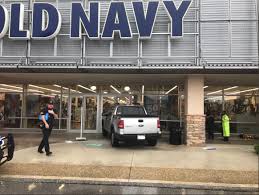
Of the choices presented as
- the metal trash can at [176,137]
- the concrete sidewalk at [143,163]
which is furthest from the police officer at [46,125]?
the metal trash can at [176,137]

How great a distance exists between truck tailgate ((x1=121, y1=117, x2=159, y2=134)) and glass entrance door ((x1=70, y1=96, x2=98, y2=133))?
700cm

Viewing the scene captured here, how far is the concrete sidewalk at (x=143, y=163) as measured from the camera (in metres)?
8.96

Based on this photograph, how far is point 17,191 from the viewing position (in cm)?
801

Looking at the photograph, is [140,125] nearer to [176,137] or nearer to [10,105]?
[176,137]

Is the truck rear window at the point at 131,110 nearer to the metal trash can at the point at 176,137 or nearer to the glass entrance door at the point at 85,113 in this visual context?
the metal trash can at the point at 176,137

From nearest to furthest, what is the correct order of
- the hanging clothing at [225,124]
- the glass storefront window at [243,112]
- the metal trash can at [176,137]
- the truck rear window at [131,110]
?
the truck rear window at [131,110] < the metal trash can at [176,137] < the hanging clothing at [225,124] < the glass storefront window at [243,112]

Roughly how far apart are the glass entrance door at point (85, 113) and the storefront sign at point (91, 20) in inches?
244

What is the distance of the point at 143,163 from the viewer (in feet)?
34.6

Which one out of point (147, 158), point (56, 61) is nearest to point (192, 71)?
point (147, 158)

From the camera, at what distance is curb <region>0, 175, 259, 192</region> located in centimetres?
793

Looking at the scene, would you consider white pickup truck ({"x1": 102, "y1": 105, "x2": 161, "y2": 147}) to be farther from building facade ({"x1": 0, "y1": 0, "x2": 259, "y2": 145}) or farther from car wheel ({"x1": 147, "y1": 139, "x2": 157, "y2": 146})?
building facade ({"x1": 0, "y1": 0, "x2": 259, "y2": 145})

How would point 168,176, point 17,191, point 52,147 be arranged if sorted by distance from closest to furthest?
point 17,191 → point 168,176 → point 52,147

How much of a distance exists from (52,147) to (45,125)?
237 cm

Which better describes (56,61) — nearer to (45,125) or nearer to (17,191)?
(45,125)
